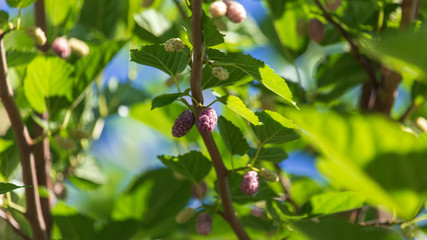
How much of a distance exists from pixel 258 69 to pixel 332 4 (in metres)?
0.42

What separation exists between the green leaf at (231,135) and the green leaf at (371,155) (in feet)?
1.30

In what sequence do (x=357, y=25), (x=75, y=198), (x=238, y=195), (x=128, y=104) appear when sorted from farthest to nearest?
1. (x=75, y=198)
2. (x=128, y=104)
3. (x=357, y=25)
4. (x=238, y=195)

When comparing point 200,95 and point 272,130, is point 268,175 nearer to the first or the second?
point 272,130

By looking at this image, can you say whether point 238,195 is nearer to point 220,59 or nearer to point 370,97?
point 220,59

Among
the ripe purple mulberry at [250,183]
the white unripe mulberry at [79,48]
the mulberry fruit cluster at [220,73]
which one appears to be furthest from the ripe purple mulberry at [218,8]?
the white unripe mulberry at [79,48]

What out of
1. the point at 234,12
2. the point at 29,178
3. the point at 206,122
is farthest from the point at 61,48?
the point at 206,122

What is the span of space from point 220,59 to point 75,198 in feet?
4.23

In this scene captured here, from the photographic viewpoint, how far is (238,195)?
784 millimetres

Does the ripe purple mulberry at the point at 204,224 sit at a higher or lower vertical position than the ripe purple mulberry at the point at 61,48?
lower

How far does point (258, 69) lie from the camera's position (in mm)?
585

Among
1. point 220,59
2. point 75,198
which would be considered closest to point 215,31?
point 220,59

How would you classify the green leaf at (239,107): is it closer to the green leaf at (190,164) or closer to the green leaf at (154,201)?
the green leaf at (190,164)

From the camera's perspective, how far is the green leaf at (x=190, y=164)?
0.74 metres

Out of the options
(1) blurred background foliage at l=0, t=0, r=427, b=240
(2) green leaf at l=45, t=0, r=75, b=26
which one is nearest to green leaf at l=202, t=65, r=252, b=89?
(1) blurred background foliage at l=0, t=0, r=427, b=240
